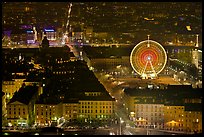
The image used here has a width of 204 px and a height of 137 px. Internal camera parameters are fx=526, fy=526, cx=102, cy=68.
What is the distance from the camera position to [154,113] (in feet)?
16.3

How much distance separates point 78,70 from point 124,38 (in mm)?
3081

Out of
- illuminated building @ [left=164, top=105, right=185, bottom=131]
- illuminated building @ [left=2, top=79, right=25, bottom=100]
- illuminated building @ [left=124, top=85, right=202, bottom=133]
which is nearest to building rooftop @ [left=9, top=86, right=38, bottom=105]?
illuminated building @ [left=2, top=79, right=25, bottom=100]

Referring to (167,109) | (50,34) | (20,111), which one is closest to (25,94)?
(20,111)

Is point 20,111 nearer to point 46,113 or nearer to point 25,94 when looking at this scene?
point 46,113

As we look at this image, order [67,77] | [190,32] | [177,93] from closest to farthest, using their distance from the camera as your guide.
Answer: [177,93] < [67,77] < [190,32]

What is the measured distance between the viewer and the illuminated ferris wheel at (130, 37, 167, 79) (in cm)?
714

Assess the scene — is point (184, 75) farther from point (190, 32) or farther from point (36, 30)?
point (36, 30)

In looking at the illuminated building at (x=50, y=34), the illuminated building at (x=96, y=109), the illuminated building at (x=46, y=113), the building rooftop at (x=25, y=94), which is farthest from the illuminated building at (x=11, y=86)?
the illuminated building at (x=50, y=34)

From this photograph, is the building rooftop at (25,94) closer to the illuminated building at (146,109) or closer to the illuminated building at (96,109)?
the illuminated building at (96,109)

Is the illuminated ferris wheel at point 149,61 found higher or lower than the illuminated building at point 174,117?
higher

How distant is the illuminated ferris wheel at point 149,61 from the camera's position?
23.4 ft

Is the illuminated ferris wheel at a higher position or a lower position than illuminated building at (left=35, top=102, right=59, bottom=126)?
higher

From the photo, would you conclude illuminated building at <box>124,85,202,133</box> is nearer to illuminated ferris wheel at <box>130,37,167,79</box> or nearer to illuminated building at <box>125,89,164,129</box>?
illuminated building at <box>125,89,164,129</box>

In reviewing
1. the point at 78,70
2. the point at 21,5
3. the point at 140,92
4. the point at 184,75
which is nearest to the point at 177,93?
the point at 140,92
